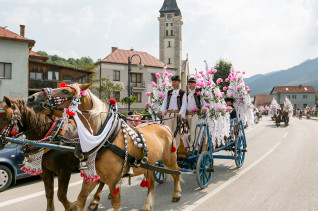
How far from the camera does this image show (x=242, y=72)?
29.9 feet

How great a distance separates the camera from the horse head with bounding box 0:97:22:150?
4.39 metres

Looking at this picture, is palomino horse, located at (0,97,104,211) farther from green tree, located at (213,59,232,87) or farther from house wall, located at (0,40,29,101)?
green tree, located at (213,59,232,87)

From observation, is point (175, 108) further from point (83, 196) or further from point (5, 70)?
point (5, 70)

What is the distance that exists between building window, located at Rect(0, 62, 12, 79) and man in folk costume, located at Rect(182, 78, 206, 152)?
19120 millimetres

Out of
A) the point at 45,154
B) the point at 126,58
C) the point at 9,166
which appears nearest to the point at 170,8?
the point at 126,58

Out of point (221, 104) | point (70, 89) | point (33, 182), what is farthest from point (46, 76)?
point (70, 89)

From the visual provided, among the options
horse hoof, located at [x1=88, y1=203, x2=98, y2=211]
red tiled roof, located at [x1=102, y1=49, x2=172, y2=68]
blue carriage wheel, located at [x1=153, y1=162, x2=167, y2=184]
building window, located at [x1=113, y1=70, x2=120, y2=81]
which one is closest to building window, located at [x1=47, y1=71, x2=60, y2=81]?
red tiled roof, located at [x1=102, y1=49, x2=172, y2=68]

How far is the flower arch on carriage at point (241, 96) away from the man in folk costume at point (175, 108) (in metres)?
3.05

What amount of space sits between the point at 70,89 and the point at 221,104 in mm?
4479

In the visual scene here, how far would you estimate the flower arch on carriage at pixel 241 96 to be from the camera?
9.04m

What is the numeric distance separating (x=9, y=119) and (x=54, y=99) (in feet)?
5.53

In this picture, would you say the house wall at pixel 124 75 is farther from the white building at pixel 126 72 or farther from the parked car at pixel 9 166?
the parked car at pixel 9 166

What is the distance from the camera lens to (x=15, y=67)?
21.0 metres

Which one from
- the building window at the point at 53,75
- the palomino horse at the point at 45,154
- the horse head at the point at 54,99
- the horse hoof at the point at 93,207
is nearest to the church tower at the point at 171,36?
the building window at the point at 53,75
